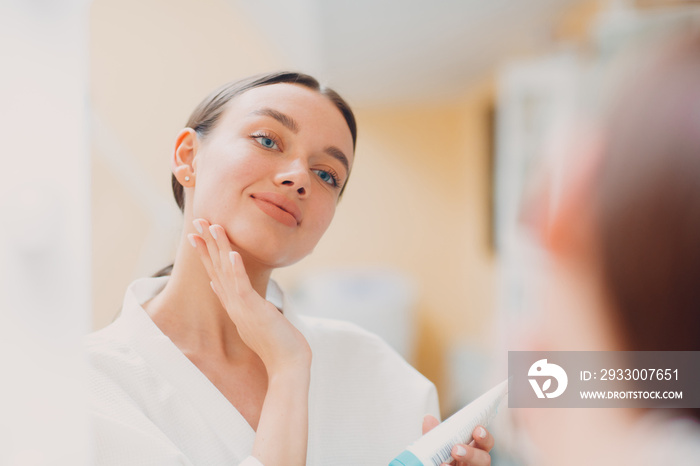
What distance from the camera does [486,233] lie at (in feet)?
8.89

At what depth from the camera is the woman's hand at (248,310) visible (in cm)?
49

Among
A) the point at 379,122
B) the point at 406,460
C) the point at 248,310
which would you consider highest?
the point at 379,122

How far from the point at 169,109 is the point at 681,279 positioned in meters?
0.89

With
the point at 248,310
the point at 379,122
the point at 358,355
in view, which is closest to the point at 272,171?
the point at 248,310

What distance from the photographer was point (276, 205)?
1.70ft

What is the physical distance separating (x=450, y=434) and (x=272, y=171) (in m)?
→ 0.27

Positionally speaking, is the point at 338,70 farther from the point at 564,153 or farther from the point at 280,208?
the point at 564,153

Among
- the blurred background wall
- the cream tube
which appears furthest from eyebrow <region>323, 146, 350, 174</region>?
the cream tube

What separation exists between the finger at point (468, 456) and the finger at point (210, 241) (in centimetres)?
26

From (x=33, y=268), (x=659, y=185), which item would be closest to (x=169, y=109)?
(x=33, y=268)

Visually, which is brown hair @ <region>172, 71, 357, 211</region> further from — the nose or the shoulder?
the shoulder

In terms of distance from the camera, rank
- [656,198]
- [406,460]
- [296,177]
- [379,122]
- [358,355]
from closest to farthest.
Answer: [656,198] → [406,460] → [296,177] → [358,355] → [379,122]

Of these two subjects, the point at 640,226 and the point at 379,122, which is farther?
the point at 379,122

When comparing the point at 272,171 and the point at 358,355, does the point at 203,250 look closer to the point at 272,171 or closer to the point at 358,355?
the point at 272,171
